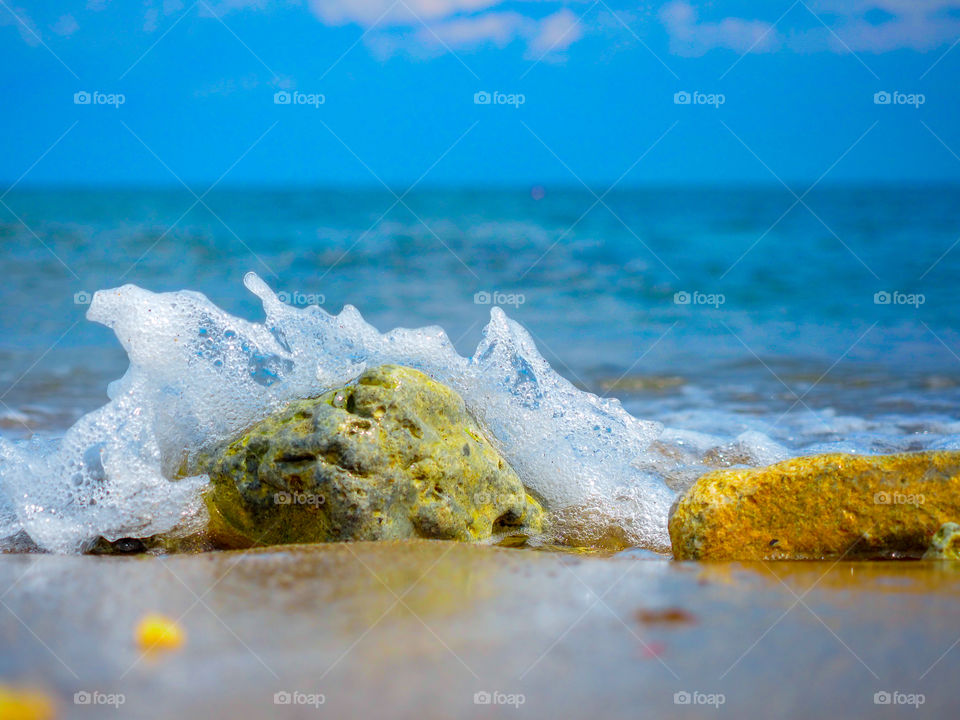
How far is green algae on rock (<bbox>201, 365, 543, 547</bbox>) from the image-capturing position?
2939 mm

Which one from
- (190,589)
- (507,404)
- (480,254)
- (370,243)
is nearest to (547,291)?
(480,254)

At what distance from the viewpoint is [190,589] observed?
7.59 feet

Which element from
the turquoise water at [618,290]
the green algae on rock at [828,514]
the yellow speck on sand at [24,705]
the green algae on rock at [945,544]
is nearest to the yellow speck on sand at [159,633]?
the yellow speck on sand at [24,705]

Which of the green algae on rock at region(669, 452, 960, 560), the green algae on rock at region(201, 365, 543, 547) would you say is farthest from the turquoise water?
the green algae on rock at region(201, 365, 543, 547)

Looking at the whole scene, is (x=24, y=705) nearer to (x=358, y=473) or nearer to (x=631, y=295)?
(x=358, y=473)

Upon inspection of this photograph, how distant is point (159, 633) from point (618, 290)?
10.4 m

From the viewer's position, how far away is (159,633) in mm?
1963

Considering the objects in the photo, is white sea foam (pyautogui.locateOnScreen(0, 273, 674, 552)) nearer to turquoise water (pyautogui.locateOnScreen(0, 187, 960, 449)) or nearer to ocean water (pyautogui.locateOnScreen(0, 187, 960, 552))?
ocean water (pyautogui.locateOnScreen(0, 187, 960, 552))

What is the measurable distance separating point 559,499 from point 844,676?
6.67 feet

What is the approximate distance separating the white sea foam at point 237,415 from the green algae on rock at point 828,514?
23.0 inches

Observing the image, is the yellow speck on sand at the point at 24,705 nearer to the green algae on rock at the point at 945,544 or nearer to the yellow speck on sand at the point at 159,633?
the yellow speck on sand at the point at 159,633

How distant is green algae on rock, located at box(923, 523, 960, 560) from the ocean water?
4.38ft

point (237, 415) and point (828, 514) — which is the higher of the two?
point (237, 415)

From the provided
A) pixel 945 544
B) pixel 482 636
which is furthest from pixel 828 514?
pixel 482 636
